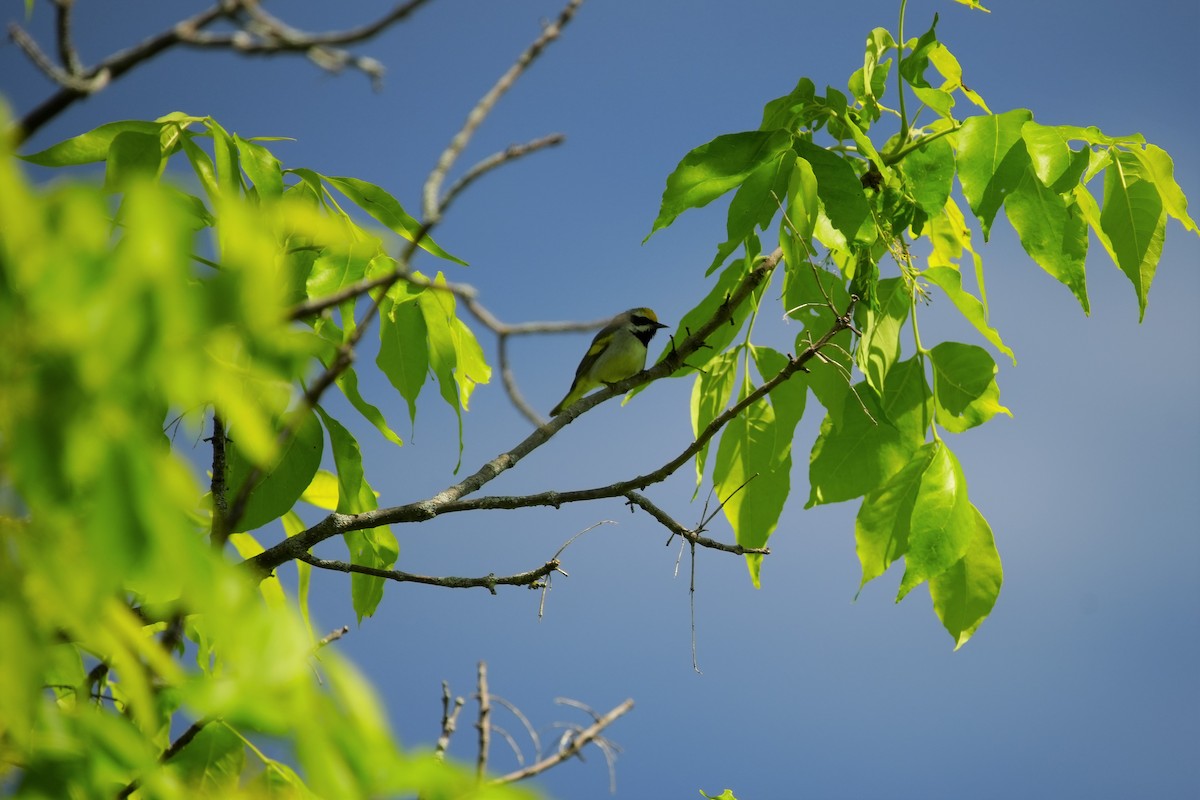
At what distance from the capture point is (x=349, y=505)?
3.83 m

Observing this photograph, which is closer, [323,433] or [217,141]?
[217,141]

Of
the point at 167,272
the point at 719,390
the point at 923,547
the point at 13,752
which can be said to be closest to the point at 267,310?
the point at 167,272

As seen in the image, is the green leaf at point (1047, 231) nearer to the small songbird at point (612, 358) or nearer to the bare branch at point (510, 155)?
the bare branch at point (510, 155)

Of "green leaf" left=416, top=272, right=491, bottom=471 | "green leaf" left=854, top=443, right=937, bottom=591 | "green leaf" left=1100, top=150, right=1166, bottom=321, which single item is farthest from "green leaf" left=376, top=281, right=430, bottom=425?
"green leaf" left=1100, top=150, right=1166, bottom=321

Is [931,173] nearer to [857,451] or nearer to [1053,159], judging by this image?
[1053,159]

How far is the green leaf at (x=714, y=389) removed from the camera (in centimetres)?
433

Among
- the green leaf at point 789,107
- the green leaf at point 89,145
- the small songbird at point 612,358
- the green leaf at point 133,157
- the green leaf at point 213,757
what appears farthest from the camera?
the small songbird at point 612,358

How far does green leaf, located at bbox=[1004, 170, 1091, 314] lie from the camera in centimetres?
345

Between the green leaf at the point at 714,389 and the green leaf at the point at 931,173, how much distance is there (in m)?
1.04

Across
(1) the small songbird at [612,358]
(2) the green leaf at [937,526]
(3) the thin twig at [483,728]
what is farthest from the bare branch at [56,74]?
→ (1) the small songbird at [612,358]

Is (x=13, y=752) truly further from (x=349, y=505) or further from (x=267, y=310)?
(x=349, y=505)

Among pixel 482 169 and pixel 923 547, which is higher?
pixel 923 547

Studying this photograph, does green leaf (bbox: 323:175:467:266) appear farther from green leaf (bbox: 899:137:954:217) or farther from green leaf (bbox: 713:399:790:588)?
green leaf (bbox: 899:137:954:217)

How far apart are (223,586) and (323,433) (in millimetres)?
2374
